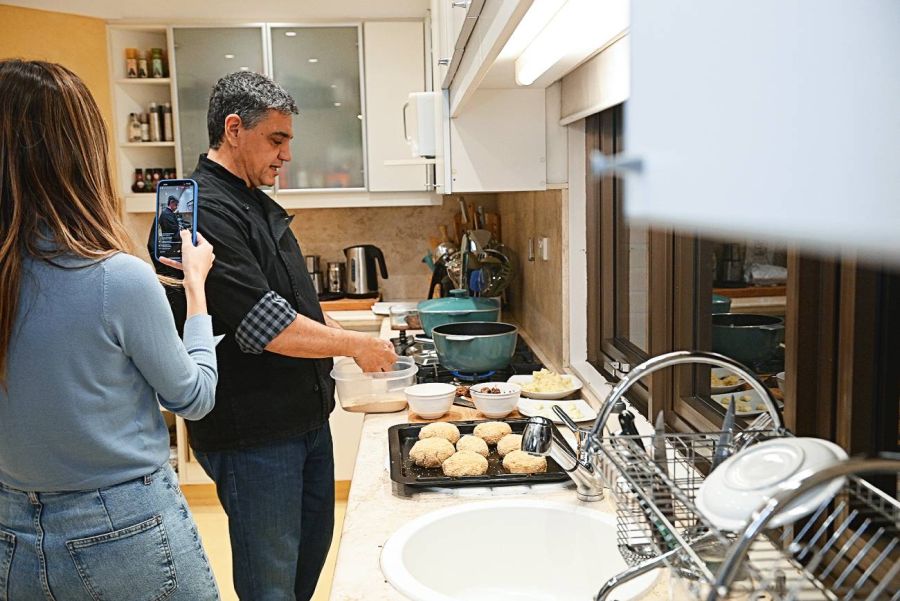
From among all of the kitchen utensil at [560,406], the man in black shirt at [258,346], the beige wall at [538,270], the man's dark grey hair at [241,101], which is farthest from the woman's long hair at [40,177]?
the beige wall at [538,270]

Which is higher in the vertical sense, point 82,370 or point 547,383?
point 82,370

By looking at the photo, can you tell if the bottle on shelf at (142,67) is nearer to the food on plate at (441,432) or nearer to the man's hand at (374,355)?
the man's hand at (374,355)

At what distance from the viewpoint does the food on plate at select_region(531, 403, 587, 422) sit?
6.96ft

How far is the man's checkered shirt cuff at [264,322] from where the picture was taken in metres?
1.93

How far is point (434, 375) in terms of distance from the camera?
268cm

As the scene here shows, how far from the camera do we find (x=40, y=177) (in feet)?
4.51

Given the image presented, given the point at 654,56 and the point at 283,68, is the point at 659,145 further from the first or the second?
the point at 283,68

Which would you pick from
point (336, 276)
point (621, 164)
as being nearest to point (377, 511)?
point (621, 164)

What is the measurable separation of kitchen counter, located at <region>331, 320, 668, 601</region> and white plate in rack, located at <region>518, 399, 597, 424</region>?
42 centimetres

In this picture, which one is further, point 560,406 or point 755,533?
point 560,406

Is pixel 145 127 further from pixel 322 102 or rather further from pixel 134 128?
pixel 322 102

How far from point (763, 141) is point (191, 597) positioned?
146 cm

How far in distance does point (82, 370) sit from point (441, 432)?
0.80 m

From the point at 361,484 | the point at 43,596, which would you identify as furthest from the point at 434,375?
the point at 43,596
